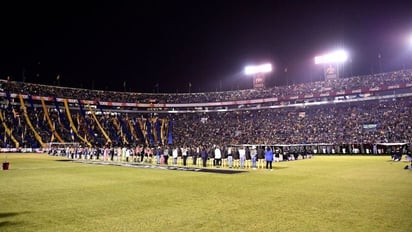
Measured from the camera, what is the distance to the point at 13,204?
1076 cm

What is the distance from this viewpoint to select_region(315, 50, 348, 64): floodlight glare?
70.1m

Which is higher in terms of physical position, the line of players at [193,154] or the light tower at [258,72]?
the light tower at [258,72]

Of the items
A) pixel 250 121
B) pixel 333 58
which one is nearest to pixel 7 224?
pixel 333 58

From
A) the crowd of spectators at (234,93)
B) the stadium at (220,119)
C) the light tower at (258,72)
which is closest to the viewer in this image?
the stadium at (220,119)

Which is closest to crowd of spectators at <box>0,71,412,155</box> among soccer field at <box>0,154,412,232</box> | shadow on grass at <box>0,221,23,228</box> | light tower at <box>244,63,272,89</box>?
light tower at <box>244,63,272,89</box>

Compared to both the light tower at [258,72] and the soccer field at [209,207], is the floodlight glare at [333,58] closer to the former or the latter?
the light tower at [258,72]

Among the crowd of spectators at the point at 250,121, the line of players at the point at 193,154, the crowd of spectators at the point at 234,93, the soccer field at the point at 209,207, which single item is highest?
the crowd of spectators at the point at 234,93

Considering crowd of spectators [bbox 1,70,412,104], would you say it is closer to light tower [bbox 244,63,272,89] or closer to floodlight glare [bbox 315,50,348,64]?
light tower [bbox 244,63,272,89]

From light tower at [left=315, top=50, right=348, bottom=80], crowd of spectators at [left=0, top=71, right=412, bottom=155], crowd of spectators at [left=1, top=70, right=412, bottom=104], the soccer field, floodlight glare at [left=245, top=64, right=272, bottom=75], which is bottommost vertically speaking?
the soccer field

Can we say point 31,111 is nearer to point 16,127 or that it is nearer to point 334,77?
point 16,127

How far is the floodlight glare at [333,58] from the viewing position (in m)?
70.1

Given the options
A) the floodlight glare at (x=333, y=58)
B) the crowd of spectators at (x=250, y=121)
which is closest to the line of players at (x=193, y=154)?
the crowd of spectators at (x=250, y=121)

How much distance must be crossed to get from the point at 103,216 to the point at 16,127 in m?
70.8

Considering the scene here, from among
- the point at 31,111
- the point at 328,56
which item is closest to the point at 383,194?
the point at 328,56
